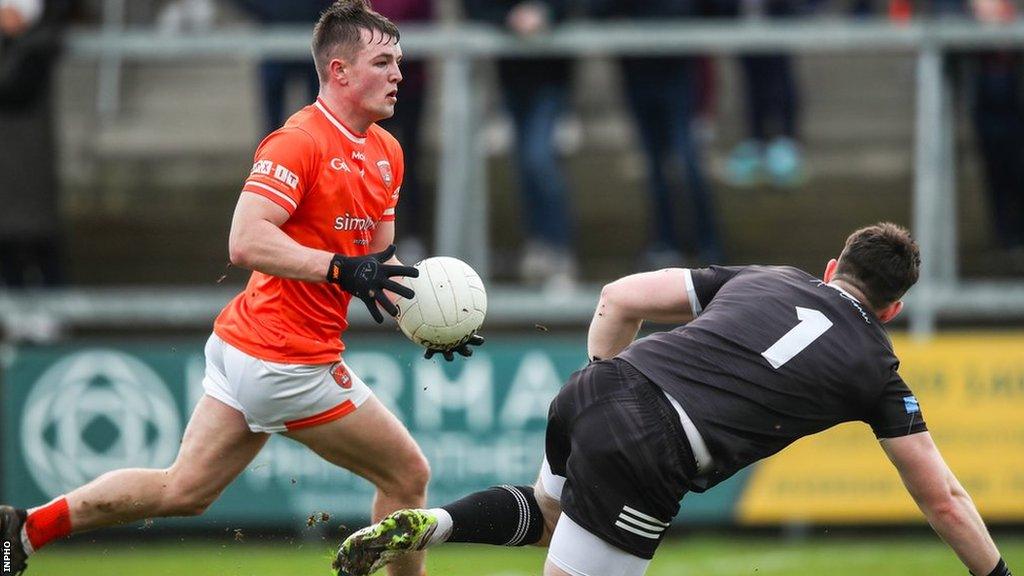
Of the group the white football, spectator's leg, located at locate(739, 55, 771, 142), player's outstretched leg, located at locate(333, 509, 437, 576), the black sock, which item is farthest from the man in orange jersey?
spectator's leg, located at locate(739, 55, 771, 142)

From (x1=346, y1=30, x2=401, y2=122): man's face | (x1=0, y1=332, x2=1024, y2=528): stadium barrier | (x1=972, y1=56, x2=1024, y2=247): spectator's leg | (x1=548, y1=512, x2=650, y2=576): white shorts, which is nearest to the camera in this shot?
(x1=548, y1=512, x2=650, y2=576): white shorts

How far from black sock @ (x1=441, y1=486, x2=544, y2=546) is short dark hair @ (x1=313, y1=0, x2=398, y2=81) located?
1.77 meters

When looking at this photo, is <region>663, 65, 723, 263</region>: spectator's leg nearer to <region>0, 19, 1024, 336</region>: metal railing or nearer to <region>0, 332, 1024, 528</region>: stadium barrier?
<region>0, 19, 1024, 336</region>: metal railing

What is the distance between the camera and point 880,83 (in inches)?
538

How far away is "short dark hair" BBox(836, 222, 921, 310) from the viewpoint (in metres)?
5.39

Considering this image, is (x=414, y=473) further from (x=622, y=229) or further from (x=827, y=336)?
(x=622, y=229)

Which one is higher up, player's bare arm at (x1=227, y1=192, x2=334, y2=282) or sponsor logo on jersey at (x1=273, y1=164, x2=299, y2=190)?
sponsor logo on jersey at (x1=273, y1=164, x2=299, y2=190)

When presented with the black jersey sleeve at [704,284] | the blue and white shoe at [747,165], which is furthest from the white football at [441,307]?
the blue and white shoe at [747,165]

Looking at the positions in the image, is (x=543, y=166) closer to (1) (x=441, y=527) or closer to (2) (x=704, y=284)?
(2) (x=704, y=284)

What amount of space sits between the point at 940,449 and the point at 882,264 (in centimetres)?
530

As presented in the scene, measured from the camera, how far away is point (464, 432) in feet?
34.7

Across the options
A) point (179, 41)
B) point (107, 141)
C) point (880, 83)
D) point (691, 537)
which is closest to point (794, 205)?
point (880, 83)

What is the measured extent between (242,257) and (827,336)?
7.01 ft

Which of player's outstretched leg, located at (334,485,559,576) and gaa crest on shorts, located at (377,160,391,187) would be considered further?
gaa crest on shorts, located at (377,160,391,187)
